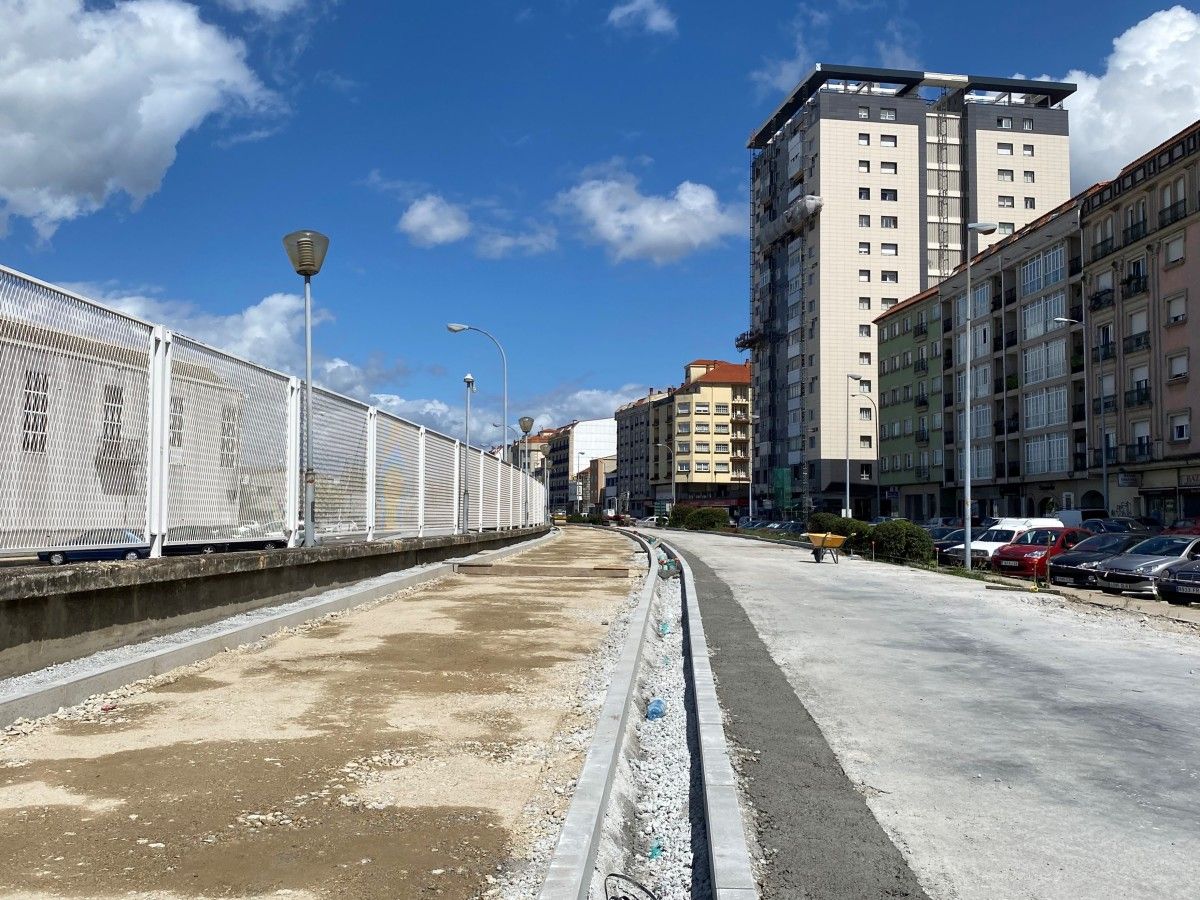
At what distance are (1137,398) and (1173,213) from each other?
8.57 metres

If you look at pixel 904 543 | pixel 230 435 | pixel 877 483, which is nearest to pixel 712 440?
pixel 877 483

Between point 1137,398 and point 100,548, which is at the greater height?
point 1137,398

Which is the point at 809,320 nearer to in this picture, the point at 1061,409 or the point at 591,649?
the point at 1061,409

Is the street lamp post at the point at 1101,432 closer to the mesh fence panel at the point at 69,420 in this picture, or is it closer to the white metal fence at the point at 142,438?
the white metal fence at the point at 142,438

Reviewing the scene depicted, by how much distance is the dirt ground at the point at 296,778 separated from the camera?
12.1 ft

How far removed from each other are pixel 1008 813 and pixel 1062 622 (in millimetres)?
10281

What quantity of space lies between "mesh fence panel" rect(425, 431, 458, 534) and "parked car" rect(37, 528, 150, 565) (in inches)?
424

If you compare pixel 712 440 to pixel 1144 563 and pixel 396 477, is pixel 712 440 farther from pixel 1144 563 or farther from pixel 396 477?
pixel 396 477

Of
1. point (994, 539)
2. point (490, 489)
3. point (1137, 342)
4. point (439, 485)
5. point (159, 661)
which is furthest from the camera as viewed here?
point (1137, 342)

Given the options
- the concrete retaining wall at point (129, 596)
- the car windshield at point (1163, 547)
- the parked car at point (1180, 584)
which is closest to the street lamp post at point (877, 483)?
the car windshield at point (1163, 547)

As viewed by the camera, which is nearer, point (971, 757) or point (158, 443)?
point (971, 757)

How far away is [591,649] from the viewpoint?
987 cm

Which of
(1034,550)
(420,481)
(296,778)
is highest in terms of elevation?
(420,481)

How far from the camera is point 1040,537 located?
94.7 ft
